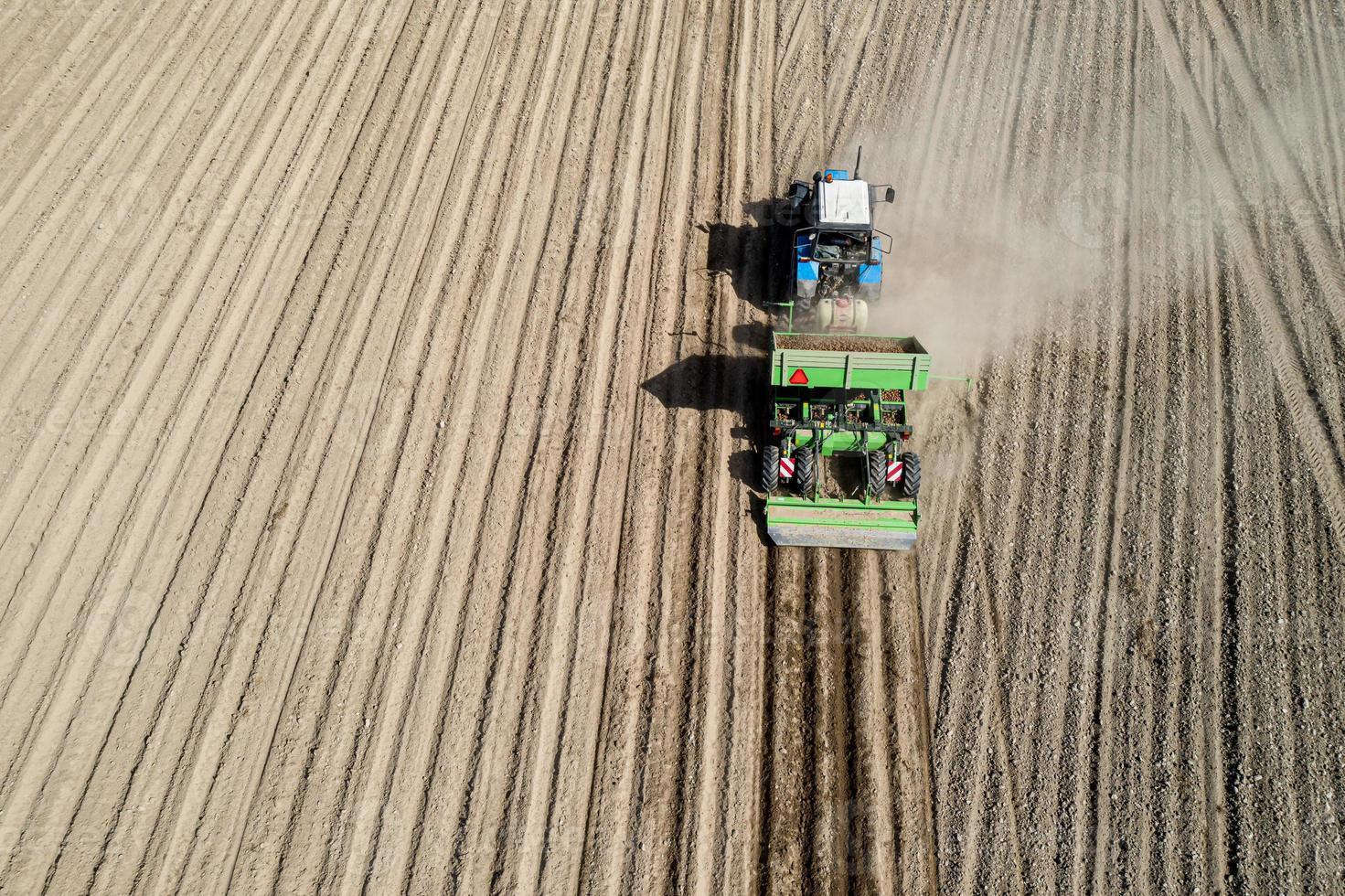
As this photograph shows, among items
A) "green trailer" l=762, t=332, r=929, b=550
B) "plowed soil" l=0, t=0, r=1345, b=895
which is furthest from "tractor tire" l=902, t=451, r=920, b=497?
"plowed soil" l=0, t=0, r=1345, b=895

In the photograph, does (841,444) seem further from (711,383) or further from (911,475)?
(711,383)

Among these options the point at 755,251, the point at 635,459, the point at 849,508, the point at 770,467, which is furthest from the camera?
the point at 755,251

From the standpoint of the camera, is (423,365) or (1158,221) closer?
(423,365)

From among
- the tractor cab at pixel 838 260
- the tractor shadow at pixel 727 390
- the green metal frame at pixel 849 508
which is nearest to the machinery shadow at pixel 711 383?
the tractor shadow at pixel 727 390

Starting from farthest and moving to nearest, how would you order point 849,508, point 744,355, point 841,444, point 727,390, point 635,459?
point 744,355 < point 727,390 < point 635,459 < point 841,444 < point 849,508

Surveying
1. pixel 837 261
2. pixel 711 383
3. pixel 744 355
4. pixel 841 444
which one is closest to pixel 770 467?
pixel 841 444

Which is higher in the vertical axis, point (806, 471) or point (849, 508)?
point (806, 471)

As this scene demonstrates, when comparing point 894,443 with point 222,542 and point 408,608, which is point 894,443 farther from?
point 222,542

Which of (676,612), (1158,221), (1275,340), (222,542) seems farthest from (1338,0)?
(222,542)
